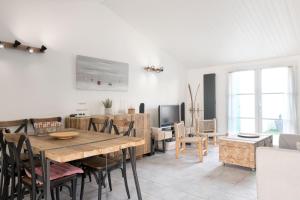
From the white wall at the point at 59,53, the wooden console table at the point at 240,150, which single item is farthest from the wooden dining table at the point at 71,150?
the wooden console table at the point at 240,150

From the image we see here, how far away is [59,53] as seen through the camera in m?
3.79

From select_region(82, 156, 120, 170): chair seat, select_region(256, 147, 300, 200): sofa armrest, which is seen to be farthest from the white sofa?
select_region(82, 156, 120, 170): chair seat

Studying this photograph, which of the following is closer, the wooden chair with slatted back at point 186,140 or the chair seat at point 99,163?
the chair seat at point 99,163

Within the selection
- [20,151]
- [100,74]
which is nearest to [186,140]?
[100,74]

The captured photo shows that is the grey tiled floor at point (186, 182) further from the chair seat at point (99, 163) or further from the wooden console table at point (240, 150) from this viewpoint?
the chair seat at point (99, 163)

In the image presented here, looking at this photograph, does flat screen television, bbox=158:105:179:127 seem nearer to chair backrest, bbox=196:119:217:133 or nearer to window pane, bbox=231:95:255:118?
chair backrest, bbox=196:119:217:133

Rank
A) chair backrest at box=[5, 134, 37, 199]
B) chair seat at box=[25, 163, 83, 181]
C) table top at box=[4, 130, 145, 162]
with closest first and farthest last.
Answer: table top at box=[4, 130, 145, 162] < chair backrest at box=[5, 134, 37, 199] < chair seat at box=[25, 163, 83, 181]

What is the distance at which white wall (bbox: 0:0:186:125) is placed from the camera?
A: 3.24m

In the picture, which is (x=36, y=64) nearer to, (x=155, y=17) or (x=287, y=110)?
(x=155, y=17)

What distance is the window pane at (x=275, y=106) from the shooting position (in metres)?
4.97

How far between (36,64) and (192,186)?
3089mm

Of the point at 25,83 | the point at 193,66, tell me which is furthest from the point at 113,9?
the point at 193,66

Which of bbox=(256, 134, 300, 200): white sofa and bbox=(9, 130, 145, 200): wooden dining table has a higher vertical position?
bbox=(9, 130, 145, 200): wooden dining table

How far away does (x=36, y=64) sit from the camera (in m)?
3.50
